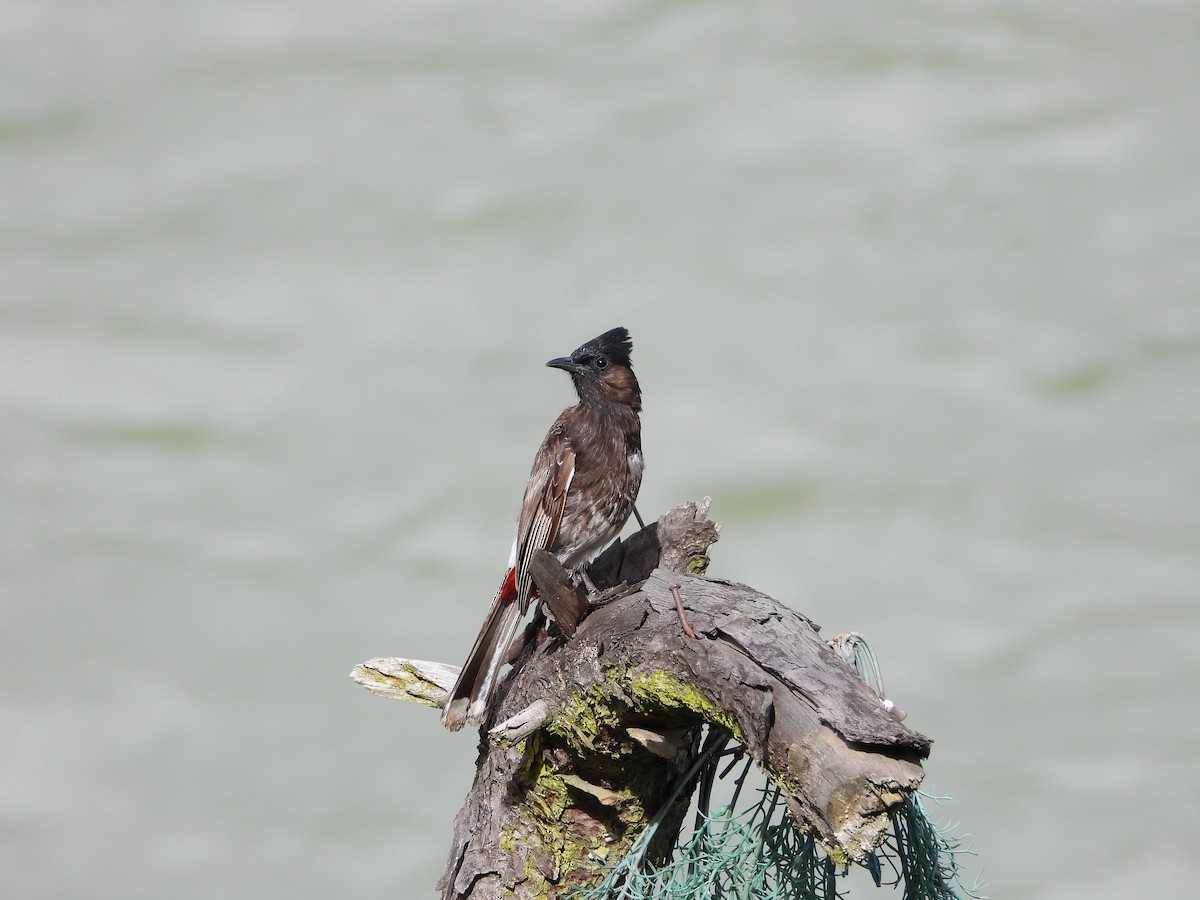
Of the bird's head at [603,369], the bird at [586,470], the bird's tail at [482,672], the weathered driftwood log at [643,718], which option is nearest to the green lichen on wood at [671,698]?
the weathered driftwood log at [643,718]

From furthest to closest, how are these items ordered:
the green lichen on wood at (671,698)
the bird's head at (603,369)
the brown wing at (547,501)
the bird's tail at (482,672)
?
1. the bird's head at (603,369)
2. the brown wing at (547,501)
3. the bird's tail at (482,672)
4. the green lichen on wood at (671,698)

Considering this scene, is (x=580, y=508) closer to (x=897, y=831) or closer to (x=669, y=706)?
(x=669, y=706)

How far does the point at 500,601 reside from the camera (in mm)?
3363

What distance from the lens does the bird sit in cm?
364

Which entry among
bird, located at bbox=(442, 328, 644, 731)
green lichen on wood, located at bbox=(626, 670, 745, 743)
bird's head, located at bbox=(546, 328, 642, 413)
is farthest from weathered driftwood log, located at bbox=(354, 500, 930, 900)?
bird's head, located at bbox=(546, 328, 642, 413)

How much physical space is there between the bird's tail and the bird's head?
84 cm

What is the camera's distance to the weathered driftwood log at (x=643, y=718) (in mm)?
2176

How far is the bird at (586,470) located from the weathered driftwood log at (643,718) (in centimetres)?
31

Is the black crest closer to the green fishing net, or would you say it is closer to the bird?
the bird

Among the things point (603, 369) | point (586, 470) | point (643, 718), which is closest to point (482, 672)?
point (643, 718)

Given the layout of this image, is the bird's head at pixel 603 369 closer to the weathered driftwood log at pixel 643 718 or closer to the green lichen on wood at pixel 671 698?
the weathered driftwood log at pixel 643 718

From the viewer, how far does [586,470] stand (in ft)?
12.1

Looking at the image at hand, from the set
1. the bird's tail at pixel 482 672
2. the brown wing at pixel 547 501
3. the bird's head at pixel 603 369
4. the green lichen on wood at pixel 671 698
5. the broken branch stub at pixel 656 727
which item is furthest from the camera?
the bird's head at pixel 603 369

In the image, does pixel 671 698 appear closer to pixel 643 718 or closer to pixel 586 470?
pixel 643 718
